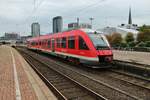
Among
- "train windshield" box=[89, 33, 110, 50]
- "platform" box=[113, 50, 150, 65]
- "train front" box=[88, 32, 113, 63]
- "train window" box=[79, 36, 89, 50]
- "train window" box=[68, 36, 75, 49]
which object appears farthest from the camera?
"platform" box=[113, 50, 150, 65]

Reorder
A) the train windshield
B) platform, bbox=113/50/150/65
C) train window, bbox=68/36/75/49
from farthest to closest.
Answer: platform, bbox=113/50/150/65 < train window, bbox=68/36/75/49 < the train windshield

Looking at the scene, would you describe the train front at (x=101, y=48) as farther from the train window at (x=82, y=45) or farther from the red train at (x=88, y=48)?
the train window at (x=82, y=45)

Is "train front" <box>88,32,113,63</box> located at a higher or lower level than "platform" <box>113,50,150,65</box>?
higher

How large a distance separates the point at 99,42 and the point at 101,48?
2.27 ft

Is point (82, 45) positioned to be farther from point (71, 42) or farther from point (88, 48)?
point (71, 42)

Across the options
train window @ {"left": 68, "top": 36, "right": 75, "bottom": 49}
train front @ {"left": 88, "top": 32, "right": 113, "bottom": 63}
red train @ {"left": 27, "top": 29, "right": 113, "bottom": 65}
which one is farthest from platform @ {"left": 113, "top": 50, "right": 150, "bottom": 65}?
Answer: train window @ {"left": 68, "top": 36, "right": 75, "bottom": 49}

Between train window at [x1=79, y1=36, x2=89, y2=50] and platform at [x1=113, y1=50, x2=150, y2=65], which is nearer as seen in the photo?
train window at [x1=79, y1=36, x2=89, y2=50]

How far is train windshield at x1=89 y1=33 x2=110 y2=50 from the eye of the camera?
52.5 ft

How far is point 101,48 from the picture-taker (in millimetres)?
15961

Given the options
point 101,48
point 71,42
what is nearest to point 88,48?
point 101,48

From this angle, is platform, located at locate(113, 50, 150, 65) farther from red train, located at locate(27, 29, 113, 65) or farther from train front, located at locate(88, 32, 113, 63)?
red train, located at locate(27, 29, 113, 65)

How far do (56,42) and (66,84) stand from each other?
1384cm

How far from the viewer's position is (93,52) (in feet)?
51.1

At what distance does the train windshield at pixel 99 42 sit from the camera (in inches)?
631
